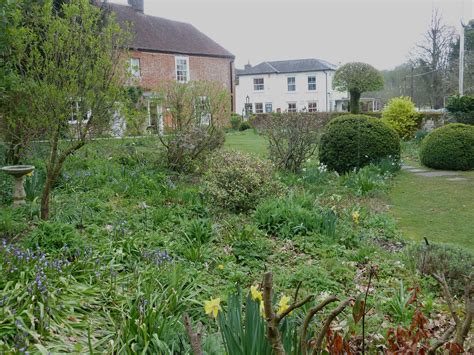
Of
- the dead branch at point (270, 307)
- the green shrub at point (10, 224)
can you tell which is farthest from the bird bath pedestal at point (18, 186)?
the dead branch at point (270, 307)

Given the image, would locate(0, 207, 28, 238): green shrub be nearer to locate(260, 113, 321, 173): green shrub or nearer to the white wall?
locate(260, 113, 321, 173): green shrub

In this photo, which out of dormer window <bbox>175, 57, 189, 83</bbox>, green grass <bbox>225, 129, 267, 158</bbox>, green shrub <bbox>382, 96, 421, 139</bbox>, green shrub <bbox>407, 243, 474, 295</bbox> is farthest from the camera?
dormer window <bbox>175, 57, 189, 83</bbox>

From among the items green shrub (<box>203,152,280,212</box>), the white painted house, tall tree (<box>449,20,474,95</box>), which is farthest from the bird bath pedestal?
the white painted house

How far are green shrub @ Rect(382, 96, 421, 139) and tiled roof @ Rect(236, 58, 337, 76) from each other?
24.5 metres

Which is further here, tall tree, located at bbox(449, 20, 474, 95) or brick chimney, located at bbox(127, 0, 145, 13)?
tall tree, located at bbox(449, 20, 474, 95)

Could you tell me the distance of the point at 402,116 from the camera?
20.8 meters

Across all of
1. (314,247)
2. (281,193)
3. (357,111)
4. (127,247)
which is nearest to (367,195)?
(281,193)

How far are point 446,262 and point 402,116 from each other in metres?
17.2

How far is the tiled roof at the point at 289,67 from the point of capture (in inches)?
1780

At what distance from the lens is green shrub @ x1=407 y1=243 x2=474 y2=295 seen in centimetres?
466

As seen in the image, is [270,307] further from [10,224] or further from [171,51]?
[171,51]

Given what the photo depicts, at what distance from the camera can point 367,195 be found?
9336mm

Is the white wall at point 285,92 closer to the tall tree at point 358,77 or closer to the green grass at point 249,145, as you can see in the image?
the tall tree at point 358,77

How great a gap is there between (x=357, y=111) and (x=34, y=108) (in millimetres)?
22446
